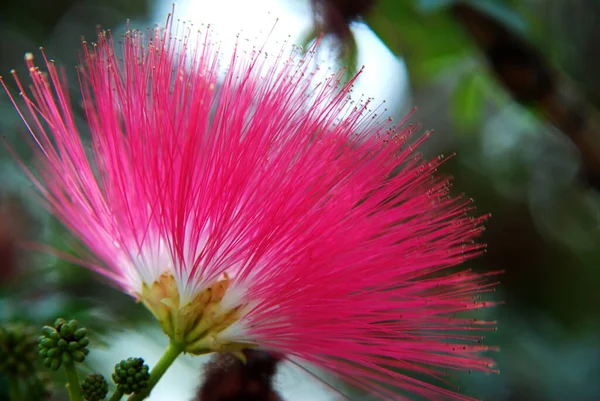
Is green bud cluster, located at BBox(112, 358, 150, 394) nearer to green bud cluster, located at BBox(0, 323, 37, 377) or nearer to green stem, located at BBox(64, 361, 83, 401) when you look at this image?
green stem, located at BBox(64, 361, 83, 401)

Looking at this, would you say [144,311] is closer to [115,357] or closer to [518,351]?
[115,357]

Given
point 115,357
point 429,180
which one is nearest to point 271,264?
point 429,180

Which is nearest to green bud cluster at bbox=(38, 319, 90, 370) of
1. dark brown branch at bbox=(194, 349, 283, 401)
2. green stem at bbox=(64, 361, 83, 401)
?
green stem at bbox=(64, 361, 83, 401)

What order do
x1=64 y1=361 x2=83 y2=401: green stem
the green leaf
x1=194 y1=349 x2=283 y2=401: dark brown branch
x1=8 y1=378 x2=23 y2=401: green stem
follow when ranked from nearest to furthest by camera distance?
x1=64 y1=361 x2=83 y2=401: green stem < x1=8 y1=378 x2=23 y2=401: green stem < x1=194 y1=349 x2=283 y2=401: dark brown branch < the green leaf

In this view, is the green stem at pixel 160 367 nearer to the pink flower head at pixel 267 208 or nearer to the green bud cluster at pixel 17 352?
the pink flower head at pixel 267 208

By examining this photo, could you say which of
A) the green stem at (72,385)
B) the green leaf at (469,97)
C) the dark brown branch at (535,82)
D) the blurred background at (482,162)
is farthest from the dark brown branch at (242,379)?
the green leaf at (469,97)

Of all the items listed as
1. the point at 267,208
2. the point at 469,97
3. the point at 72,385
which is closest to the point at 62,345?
the point at 72,385

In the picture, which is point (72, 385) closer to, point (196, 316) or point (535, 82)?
point (196, 316)
